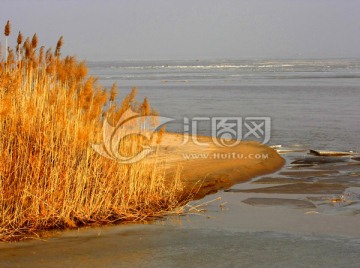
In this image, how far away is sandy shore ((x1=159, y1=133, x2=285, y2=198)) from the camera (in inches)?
404

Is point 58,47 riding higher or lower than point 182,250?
higher

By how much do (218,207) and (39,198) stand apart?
2.63m

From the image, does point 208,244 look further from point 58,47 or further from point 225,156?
point 225,156

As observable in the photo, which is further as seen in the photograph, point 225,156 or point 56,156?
point 225,156

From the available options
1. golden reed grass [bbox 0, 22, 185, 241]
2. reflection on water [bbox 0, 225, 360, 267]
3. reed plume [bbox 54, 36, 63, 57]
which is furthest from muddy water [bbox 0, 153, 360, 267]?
reed plume [bbox 54, 36, 63, 57]

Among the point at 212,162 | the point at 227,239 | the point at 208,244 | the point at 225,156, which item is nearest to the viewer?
the point at 208,244

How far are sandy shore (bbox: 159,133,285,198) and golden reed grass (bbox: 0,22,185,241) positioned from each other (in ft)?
6.15

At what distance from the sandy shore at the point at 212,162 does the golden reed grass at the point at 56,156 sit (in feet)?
6.15

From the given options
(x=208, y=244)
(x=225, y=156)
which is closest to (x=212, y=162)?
(x=225, y=156)

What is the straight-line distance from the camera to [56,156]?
7305 mm

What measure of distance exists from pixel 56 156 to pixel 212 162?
5107mm

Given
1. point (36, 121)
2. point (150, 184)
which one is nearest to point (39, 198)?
point (36, 121)

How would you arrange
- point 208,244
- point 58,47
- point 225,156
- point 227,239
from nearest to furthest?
point 208,244 → point 227,239 → point 58,47 → point 225,156

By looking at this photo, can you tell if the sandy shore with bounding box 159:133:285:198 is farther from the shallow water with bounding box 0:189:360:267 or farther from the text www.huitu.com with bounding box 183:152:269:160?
the shallow water with bounding box 0:189:360:267
